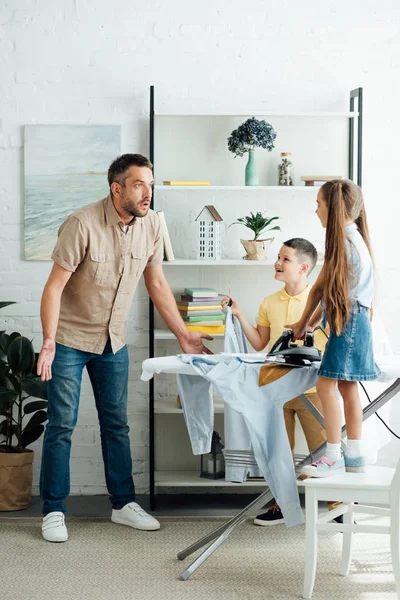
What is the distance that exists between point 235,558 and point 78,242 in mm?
1386

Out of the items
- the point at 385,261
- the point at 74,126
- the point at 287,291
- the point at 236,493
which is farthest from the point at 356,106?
the point at 236,493

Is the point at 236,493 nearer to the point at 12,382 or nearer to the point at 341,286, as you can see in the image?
the point at 12,382

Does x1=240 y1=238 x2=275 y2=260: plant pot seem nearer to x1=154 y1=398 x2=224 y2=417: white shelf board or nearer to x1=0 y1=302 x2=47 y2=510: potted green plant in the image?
x1=154 y1=398 x2=224 y2=417: white shelf board

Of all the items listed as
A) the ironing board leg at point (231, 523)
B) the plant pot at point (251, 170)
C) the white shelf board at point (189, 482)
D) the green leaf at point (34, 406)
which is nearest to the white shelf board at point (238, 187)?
the plant pot at point (251, 170)

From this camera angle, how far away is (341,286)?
115 inches

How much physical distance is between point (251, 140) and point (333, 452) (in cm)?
160

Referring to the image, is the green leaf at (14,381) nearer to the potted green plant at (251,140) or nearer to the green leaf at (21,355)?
the green leaf at (21,355)

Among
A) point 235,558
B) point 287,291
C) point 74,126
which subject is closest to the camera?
point 235,558

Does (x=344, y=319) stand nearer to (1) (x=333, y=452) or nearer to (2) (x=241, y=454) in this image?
(1) (x=333, y=452)

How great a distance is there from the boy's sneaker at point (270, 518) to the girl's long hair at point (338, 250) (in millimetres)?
1185

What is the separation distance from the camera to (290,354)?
9.73 feet

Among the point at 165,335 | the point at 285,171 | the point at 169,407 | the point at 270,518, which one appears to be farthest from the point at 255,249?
the point at 270,518

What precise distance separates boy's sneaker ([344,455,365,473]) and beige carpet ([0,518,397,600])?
432 mm

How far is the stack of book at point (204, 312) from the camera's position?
3957mm
